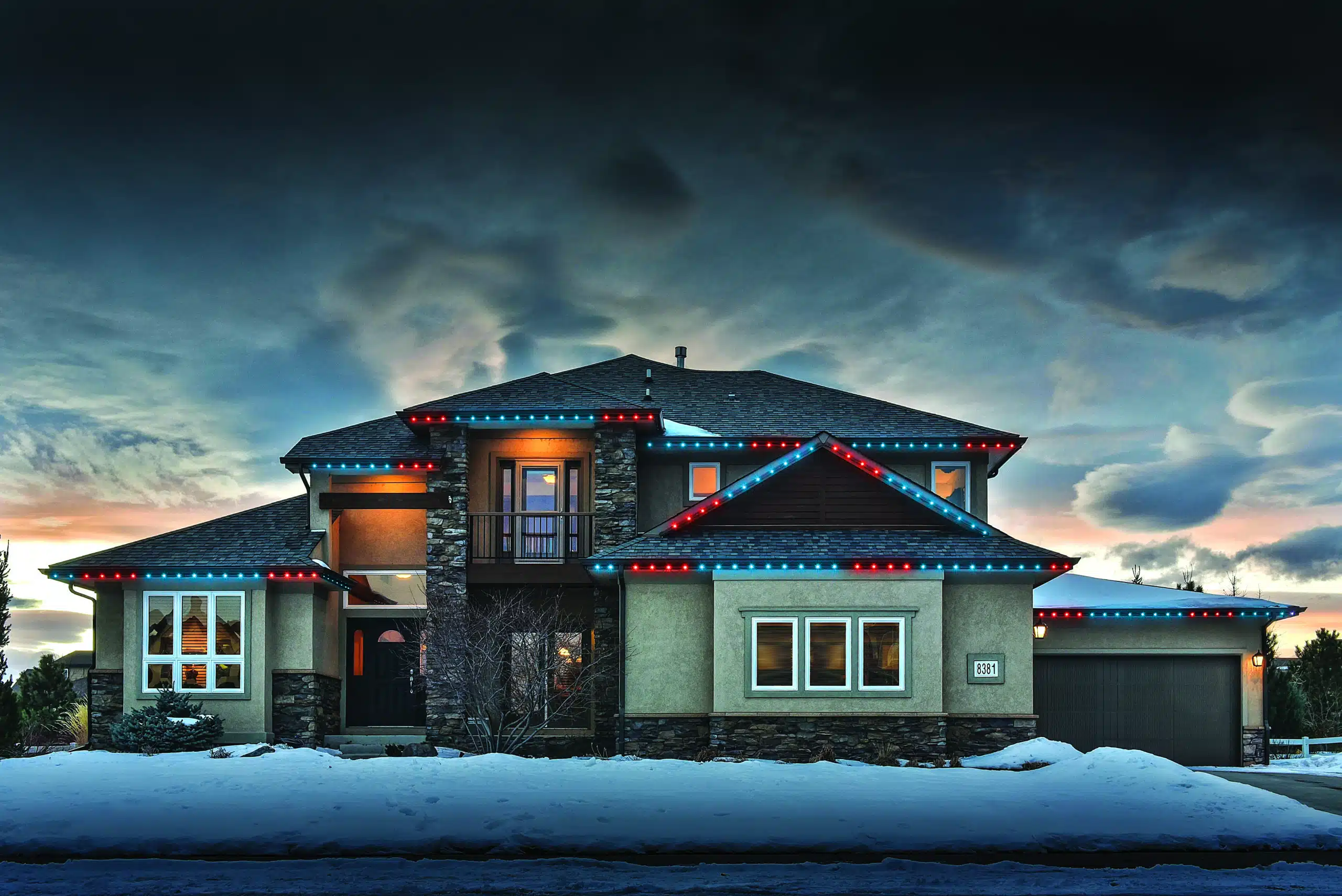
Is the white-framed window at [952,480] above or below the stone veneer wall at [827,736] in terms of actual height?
above

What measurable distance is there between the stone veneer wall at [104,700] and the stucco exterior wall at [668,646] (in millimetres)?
9619

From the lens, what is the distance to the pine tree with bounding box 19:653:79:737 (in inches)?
953

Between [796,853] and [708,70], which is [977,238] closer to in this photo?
[708,70]

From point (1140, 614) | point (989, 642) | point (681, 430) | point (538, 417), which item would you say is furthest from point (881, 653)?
point (538, 417)

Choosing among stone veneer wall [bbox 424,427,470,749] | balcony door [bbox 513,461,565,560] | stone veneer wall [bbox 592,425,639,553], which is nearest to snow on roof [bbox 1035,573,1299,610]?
stone veneer wall [bbox 592,425,639,553]

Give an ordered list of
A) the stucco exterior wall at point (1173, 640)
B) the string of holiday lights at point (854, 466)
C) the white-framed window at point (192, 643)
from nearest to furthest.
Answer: the string of holiday lights at point (854, 466) < the white-framed window at point (192, 643) < the stucco exterior wall at point (1173, 640)

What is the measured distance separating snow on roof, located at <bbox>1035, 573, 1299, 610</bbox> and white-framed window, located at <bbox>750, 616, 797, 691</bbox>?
5.60m

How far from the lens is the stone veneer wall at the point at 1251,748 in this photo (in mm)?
20859

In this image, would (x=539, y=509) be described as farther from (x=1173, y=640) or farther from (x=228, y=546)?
(x=1173, y=640)

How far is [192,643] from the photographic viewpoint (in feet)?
66.3

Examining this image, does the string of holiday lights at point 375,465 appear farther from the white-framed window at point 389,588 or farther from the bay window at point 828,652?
the bay window at point 828,652

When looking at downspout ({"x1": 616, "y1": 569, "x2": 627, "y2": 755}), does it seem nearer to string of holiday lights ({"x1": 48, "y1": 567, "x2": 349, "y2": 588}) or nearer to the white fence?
string of holiday lights ({"x1": 48, "y1": 567, "x2": 349, "y2": 588})

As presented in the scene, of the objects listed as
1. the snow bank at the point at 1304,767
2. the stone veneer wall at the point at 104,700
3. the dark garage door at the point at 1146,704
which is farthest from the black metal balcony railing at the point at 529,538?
the snow bank at the point at 1304,767

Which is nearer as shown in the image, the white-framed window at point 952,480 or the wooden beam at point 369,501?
the wooden beam at point 369,501
